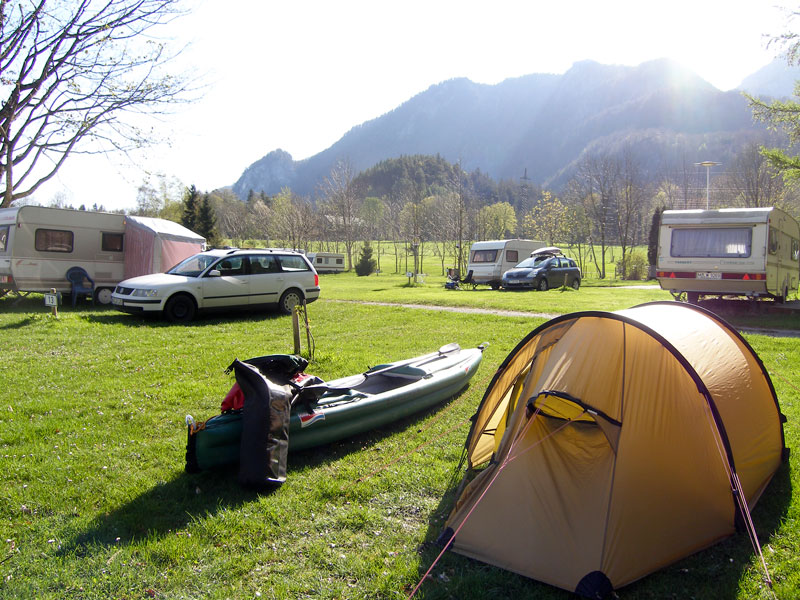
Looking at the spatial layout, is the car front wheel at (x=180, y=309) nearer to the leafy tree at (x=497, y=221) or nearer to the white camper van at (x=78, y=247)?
the white camper van at (x=78, y=247)

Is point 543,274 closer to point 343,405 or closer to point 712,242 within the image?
point 712,242

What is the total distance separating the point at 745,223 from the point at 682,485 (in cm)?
1275

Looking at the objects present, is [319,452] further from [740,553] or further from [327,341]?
[327,341]

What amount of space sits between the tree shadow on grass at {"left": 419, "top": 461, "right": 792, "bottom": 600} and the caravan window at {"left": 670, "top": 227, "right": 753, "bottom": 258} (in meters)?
12.1

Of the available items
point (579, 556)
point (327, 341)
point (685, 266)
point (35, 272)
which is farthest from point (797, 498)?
point (35, 272)

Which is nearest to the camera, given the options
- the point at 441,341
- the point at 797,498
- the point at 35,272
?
the point at 797,498

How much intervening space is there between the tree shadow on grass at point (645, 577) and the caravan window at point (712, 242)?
39.7 feet

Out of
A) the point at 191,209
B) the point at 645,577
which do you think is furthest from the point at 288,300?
the point at 191,209

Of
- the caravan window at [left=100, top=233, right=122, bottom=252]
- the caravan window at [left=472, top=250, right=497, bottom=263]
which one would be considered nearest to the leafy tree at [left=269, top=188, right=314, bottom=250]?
the caravan window at [left=472, top=250, right=497, bottom=263]

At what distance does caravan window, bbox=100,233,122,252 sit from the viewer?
16297 mm

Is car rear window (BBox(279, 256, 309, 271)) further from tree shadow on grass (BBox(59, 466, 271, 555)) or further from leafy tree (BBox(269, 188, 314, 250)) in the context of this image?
Result: leafy tree (BBox(269, 188, 314, 250))

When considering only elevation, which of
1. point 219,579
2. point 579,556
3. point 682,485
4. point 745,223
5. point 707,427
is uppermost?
point 745,223

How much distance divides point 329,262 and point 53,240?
1184 inches

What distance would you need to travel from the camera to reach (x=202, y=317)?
13609 mm
